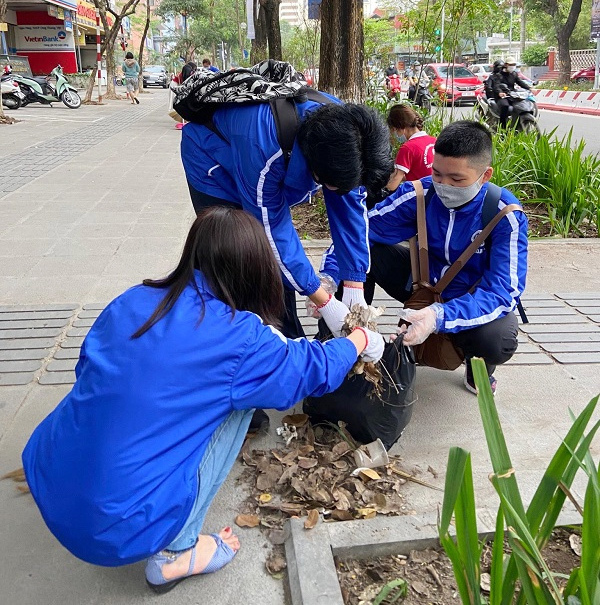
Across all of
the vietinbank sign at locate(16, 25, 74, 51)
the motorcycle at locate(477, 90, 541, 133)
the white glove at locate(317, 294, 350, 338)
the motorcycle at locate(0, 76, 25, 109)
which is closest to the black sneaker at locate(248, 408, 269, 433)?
the white glove at locate(317, 294, 350, 338)

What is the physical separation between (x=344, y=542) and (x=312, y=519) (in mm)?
141

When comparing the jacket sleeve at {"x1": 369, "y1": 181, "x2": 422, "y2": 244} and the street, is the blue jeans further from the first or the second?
the jacket sleeve at {"x1": 369, "y1": 181, "x2": 422, "y2": 244}

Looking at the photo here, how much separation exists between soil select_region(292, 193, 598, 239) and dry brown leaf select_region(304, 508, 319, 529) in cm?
353

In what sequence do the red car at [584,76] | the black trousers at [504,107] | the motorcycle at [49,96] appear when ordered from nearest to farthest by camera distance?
the black trousers at [504,107] → the motorcycle at [49,96] → the red car at [584,76]

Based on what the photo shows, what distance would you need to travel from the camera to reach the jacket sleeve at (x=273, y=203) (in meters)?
2.37

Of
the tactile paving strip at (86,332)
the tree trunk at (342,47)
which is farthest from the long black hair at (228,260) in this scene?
the tree trunk at (342,47)

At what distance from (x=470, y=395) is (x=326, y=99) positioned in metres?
1.51

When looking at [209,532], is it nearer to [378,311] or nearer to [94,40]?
[378,311]

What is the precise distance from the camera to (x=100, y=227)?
5855 mm

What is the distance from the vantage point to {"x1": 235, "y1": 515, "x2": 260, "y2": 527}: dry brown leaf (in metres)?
2.18

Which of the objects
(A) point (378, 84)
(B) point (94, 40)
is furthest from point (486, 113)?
(B) point (94, 40)

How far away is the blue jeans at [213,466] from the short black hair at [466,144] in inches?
57.1

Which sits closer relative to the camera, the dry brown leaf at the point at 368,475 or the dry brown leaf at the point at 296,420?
the dry brown leaf at the point at 368,475

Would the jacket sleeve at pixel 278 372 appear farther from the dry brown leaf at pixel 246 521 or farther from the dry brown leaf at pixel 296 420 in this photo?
the dry brown leaf at pixel 296 420
